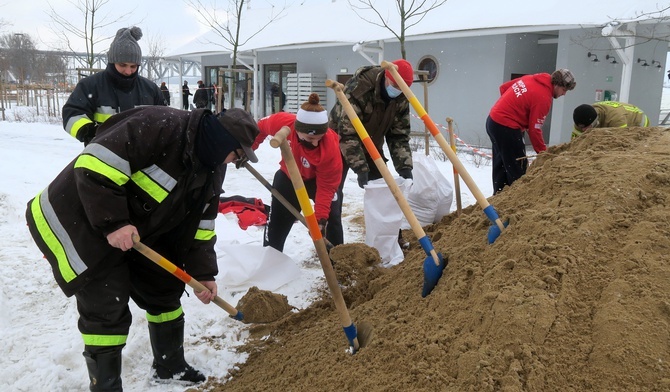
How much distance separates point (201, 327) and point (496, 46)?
10644 mm

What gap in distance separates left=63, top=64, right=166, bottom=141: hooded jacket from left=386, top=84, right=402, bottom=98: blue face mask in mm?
1752

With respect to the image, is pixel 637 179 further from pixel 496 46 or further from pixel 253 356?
pixel 496 46

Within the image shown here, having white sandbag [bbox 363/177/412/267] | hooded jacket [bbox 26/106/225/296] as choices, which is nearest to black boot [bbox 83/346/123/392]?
hooded jacket [bbox 26/106/225/296]

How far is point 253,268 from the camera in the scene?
12.2 feet

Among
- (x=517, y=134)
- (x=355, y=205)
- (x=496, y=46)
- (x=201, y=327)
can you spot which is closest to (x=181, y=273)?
(x=201, y=327)

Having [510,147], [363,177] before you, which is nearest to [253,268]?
[363,177]

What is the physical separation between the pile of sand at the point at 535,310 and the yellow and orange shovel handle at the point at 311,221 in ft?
0.35

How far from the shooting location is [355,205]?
653cm

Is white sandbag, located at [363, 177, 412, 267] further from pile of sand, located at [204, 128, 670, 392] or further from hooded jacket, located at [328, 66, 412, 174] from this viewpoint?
pile of sand, located at [204, 128, 670, 392]

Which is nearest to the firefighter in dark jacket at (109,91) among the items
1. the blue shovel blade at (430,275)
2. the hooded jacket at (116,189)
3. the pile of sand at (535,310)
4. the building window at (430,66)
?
the hooded jacket at (116,189)

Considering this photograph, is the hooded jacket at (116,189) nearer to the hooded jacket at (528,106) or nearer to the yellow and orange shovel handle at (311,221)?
the yellow and orange shovel handle at (311,221)

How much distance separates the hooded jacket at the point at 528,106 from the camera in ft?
16.2

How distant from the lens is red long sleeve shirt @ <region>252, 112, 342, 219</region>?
11.8 feet

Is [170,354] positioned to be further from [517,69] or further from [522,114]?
[517,69]
